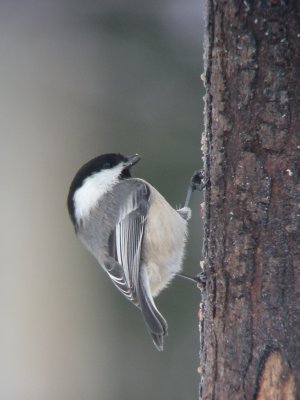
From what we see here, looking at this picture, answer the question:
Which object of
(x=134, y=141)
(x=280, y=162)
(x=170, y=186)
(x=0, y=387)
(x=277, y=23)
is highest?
(x=277, y=23)

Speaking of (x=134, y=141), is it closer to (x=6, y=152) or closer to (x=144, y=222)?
(x=6, y=152)

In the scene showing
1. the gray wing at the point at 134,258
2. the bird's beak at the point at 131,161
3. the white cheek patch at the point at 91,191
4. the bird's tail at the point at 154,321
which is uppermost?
the bird's beak at the point at 131,161

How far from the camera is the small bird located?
277 cm

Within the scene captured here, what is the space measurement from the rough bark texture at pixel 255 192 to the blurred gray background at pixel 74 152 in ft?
10.2

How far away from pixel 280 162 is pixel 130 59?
3616 mm

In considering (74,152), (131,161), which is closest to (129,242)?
(131,161)

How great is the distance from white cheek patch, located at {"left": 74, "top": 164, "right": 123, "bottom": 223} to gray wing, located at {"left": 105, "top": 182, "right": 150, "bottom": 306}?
11 centimetres

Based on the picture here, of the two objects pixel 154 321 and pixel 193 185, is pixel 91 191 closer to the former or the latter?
pixel 193 185

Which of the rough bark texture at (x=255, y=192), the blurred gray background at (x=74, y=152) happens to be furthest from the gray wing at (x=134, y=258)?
the blurred gray background at (x=74, y=152)

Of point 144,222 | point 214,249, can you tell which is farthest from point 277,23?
point 144,222

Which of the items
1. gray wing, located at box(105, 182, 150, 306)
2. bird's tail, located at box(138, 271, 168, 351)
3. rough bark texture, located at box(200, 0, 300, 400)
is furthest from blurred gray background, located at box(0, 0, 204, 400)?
rough bark texture, located at box(200, 0, 300, 400)

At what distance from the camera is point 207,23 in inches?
73.5

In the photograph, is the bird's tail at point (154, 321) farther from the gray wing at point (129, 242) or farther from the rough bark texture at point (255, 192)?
the rough bark texture at point (255, 192)

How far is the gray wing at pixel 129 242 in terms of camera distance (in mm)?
2750
